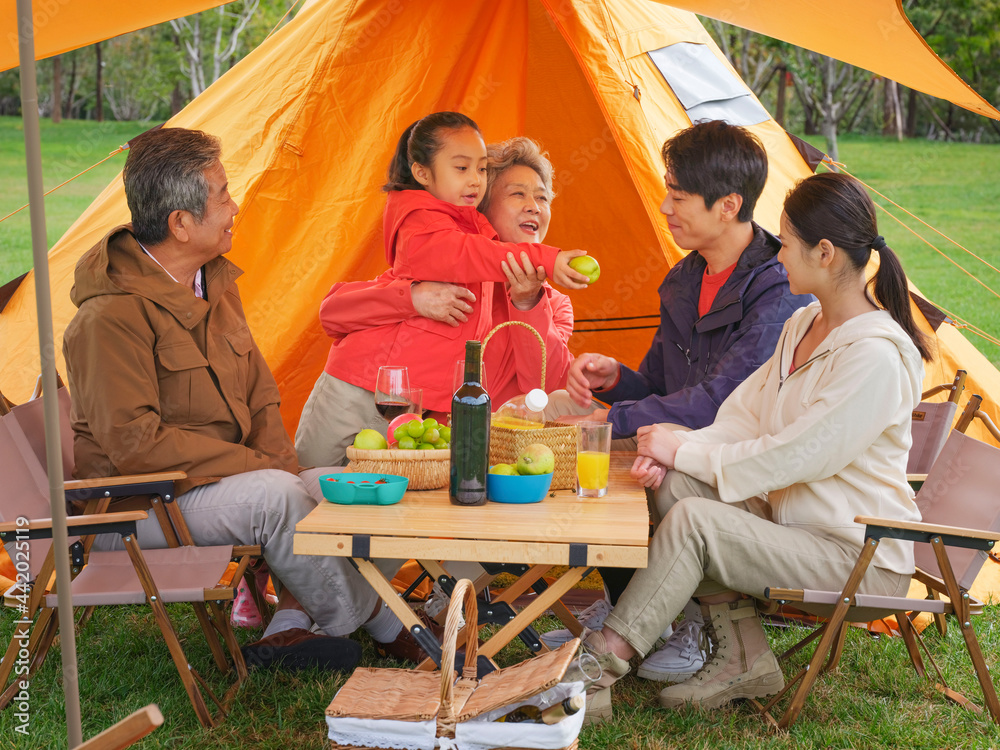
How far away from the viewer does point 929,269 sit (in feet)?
37.8

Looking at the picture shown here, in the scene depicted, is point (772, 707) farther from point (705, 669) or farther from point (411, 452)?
point (411, 452)

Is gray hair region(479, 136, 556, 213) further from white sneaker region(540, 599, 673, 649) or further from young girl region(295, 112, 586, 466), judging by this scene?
white sneaker region(540, 599, 673, 649)

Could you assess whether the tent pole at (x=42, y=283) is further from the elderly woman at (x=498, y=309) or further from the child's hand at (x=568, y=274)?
the elderly woman at (x=498, y=309)

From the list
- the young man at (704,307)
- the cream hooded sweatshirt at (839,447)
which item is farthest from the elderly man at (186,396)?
the cream hooded sweatshirt at (839,447)

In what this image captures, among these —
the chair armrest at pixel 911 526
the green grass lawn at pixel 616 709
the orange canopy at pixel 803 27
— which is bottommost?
the green grass lawn at pixel 616 709

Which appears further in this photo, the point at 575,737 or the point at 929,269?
the point at 929,269

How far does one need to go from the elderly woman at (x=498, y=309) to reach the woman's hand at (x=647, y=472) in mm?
772

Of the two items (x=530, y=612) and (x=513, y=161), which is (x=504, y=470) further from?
(x=513, y=161)

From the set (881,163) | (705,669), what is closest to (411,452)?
(705,669)

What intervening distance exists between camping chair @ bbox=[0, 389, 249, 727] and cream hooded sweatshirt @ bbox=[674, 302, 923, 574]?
1.33 metres

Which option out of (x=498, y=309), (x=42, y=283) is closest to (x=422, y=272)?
(x=498, y=309)

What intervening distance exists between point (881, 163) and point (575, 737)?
57.1 ft

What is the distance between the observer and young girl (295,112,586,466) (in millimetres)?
3285

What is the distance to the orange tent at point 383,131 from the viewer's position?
407 centimetres
